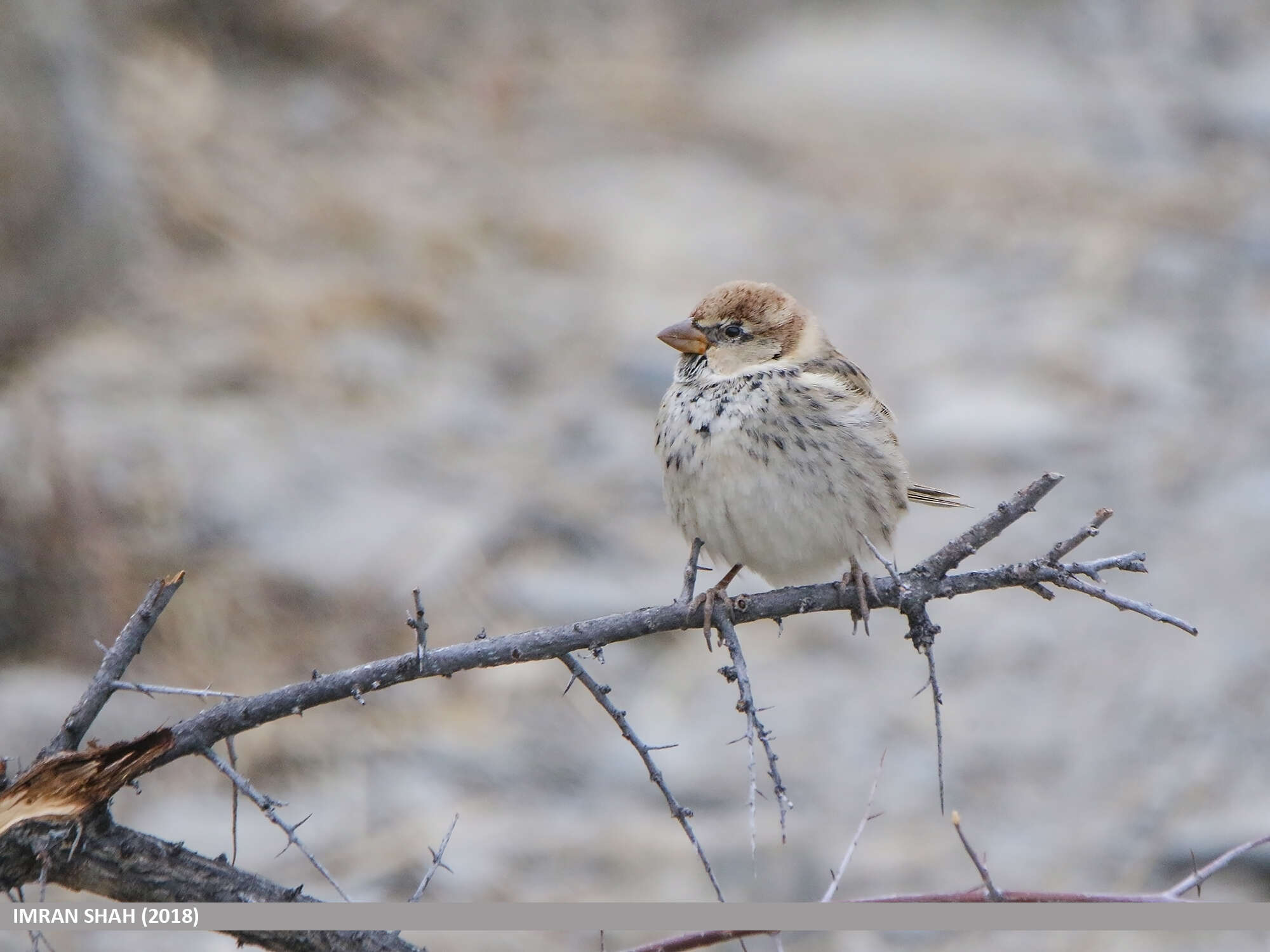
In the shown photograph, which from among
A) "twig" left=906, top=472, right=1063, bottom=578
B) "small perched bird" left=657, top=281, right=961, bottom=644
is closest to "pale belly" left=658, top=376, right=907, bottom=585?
"small perched bird" left=657, top=281, right=961, bottom=644

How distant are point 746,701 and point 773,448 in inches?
41.7

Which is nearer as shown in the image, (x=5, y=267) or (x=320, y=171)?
(x=5, y=267)

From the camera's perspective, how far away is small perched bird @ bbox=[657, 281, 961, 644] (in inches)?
125

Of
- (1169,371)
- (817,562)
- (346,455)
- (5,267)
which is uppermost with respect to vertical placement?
(1169,371)

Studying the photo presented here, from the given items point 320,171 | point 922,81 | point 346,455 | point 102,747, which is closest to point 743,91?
point 922,81

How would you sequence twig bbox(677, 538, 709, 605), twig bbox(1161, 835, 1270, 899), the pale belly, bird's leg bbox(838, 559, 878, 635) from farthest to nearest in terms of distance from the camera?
the pale belly
bird's leg bbox(838, 559, 878, 635)
twig bbox(677, 538, 709, 605)
twig bbox(1161, 835, 1270, 899)

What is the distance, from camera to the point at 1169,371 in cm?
800

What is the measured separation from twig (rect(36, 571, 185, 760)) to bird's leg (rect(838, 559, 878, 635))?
131 cm

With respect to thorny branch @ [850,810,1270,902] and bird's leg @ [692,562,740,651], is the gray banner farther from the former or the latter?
bird's leg @ [692,562,740,651]

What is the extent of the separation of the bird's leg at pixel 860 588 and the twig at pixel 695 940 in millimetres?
884

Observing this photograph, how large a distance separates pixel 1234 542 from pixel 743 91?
203 inches

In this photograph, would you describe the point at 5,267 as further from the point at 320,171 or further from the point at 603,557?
the point at 603,557

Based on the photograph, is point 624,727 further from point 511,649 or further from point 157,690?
point 157,690

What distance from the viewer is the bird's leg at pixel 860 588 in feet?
9.03
